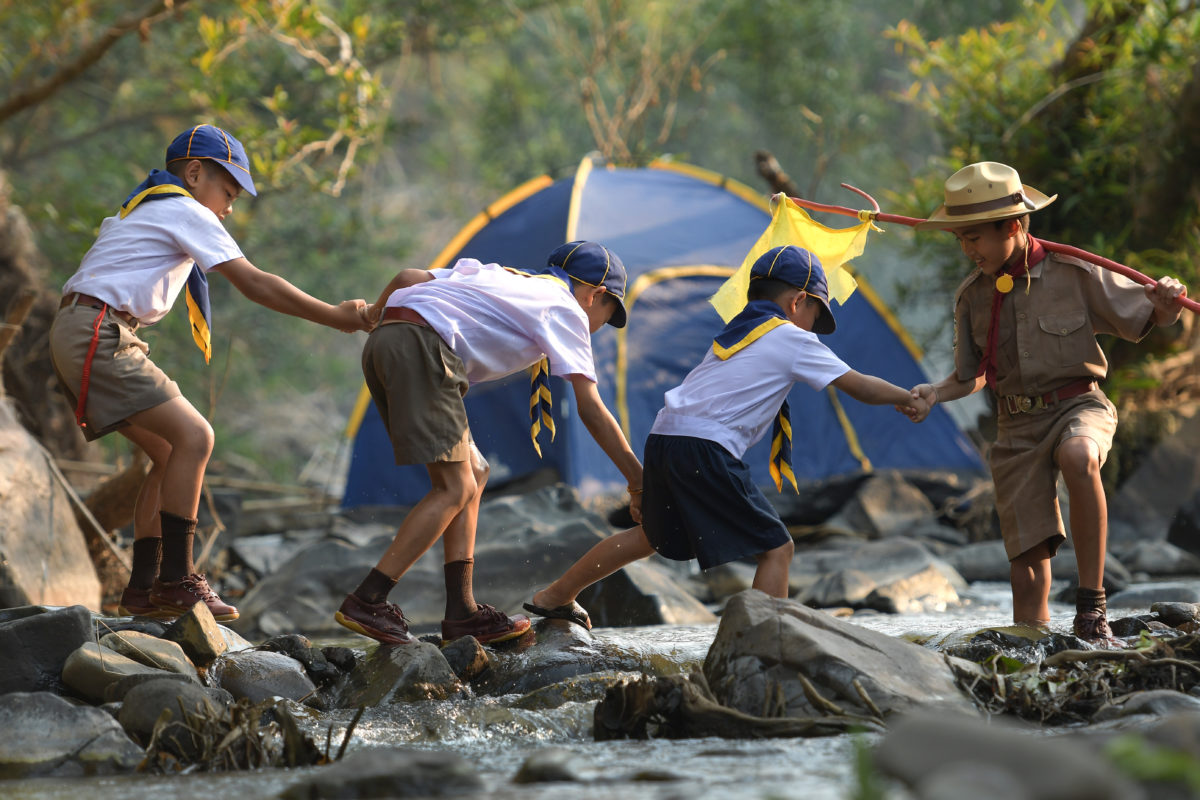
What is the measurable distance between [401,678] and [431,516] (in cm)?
49

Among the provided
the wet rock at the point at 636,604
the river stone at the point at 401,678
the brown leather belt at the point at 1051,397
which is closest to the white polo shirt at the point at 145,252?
the river stone at the point at 401,678

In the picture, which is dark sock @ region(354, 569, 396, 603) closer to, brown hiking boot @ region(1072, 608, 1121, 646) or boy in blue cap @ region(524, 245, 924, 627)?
boy in blue cap @ region(524, 245, 924, 627)

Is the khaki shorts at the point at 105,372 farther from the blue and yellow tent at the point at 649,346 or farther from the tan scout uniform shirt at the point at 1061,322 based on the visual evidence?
the blue and yellow tent at the point at 649,346

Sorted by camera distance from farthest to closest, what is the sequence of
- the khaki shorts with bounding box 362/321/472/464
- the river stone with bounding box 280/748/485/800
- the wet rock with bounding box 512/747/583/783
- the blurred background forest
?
the blurred background forest
the khaki shorts with bounding box 362/321/472/464
the wet rock with bounding box 512/747/583/783
the river stone with bounding box 280/748/485/800

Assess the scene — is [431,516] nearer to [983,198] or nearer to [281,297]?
[281,297]

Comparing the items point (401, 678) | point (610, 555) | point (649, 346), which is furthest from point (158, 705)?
point (649, 346)

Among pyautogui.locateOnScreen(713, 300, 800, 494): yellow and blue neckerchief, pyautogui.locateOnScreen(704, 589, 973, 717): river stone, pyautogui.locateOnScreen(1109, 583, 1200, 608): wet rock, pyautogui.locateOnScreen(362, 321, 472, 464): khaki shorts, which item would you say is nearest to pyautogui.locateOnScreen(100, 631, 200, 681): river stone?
pyautogui.locateOnScreen(362, 321, 472, 464): khaki shorts

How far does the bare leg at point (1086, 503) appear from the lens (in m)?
3.90

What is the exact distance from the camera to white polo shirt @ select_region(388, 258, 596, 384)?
3830mm

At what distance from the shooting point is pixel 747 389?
3.96m

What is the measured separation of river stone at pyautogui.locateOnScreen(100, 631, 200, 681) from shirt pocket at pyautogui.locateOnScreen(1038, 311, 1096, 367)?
2.97 metres

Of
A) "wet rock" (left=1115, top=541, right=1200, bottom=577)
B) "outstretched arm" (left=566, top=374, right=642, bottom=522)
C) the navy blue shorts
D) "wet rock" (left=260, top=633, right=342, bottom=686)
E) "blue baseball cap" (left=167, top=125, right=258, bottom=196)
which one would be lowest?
"wet rock" (left=1115, top=541, right=1200, bottom=577)

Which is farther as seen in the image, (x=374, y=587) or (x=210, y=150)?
(x=210, y=150)

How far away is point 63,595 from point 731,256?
501 cm
